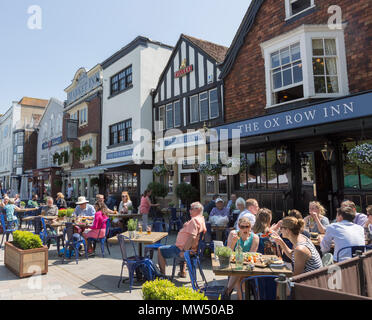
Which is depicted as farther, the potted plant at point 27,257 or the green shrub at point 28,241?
the green shrub at point 28,241

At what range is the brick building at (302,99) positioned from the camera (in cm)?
838

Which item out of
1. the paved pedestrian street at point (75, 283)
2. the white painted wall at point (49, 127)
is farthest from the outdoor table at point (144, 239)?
the white painted wall at point (49, 127)

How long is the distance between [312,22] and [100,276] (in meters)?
10.0

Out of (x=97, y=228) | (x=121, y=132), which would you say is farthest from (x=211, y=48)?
(x=97, y=228)

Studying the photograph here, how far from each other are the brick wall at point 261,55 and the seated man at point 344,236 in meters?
5.37

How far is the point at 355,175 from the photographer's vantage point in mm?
8516

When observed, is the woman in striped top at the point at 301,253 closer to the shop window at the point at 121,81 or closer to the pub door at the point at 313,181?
the pub door at the point at 313,181

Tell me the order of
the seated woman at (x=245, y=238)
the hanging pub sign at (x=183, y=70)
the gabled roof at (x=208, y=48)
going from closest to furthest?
the seated woman at (x=245, y=238) < the gabled roof at (x=208, y=48) < the hanging pub sign at (x=183, y=70)

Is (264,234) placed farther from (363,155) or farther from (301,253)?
(363,155)

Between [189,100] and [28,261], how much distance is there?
455 inches

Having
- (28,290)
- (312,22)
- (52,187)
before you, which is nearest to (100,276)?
(28,290)
